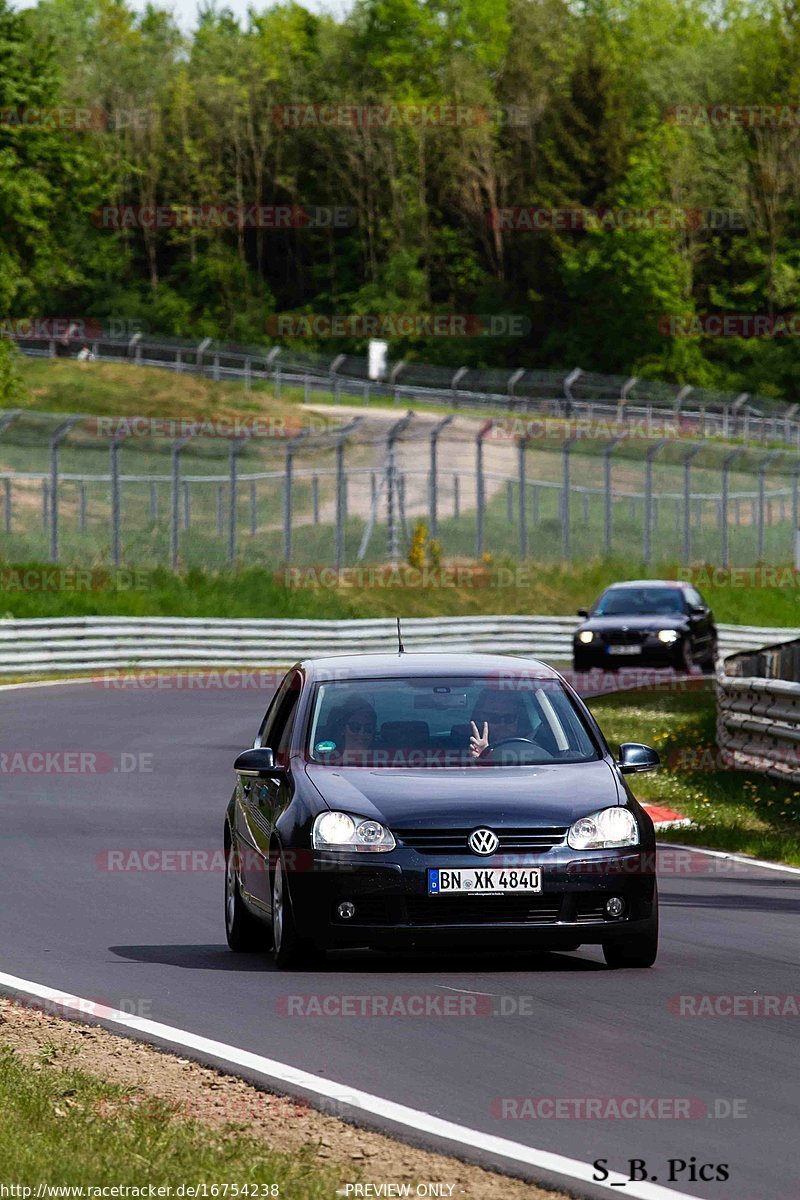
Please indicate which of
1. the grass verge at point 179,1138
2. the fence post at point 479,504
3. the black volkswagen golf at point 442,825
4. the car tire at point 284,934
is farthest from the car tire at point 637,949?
the fence post at point 479,504

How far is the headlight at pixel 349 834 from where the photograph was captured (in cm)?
959

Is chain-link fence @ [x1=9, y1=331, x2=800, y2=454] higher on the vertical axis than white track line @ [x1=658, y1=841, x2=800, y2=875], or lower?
lower

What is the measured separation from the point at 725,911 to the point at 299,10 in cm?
12794

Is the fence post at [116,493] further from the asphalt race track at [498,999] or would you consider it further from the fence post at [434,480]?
the asphalt race track at [498,999]

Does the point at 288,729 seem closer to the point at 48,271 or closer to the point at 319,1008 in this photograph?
the point at 319,1008

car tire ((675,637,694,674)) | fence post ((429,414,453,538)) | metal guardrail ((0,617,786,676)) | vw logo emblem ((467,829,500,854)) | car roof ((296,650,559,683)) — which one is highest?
car roof ((296,650,559,683))

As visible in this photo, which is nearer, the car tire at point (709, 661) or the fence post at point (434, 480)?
the car tire at point (709, 661)

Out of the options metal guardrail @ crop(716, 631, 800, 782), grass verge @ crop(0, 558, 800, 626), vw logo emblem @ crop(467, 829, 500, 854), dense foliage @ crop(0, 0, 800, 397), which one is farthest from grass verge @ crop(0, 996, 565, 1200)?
dense foliage @ crop(0, 0, 800, 397)

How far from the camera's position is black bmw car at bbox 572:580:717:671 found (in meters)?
33.8

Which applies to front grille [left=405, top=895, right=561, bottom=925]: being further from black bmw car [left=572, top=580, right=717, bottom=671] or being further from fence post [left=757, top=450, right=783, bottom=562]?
fence post [left=757, top=450, right=783, bottom=562]

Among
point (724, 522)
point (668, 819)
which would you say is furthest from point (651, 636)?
point (724, 522)

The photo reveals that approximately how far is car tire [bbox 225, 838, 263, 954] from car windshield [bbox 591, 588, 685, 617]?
79.6 ft

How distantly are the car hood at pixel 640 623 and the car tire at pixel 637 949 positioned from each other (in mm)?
23880

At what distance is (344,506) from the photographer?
4669cm
